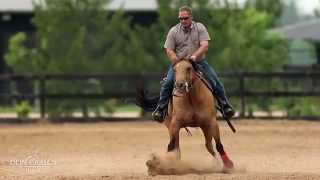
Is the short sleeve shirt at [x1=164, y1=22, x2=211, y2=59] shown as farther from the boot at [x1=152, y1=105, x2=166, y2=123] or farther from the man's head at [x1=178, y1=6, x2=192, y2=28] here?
the boot at [x1=152, y1=105, x2=166, y2=123]

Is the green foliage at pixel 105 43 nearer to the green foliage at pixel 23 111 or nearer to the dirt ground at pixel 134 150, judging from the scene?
the green foliage at pixel 23 111

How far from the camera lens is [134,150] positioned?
1585cm

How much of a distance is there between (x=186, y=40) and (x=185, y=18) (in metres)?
0.33

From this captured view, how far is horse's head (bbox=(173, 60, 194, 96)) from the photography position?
1123 cm

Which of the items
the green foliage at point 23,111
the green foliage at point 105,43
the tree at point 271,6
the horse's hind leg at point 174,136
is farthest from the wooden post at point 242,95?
the tree at point 271,6

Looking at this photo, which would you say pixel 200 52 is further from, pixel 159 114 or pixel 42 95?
pixel 42 95

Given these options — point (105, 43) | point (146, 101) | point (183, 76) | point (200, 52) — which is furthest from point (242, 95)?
point (183, 76)

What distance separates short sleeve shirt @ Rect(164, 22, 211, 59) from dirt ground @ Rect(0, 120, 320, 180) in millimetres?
1465

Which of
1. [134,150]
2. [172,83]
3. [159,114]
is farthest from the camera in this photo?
[134,150]

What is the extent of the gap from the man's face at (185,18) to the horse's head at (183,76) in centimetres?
63

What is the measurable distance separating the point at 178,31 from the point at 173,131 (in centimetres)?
137

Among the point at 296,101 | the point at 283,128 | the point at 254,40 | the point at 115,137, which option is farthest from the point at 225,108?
the point at 254,40

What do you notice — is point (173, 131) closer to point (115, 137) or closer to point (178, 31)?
point (178, 31)

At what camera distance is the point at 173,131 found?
11.7 meters
